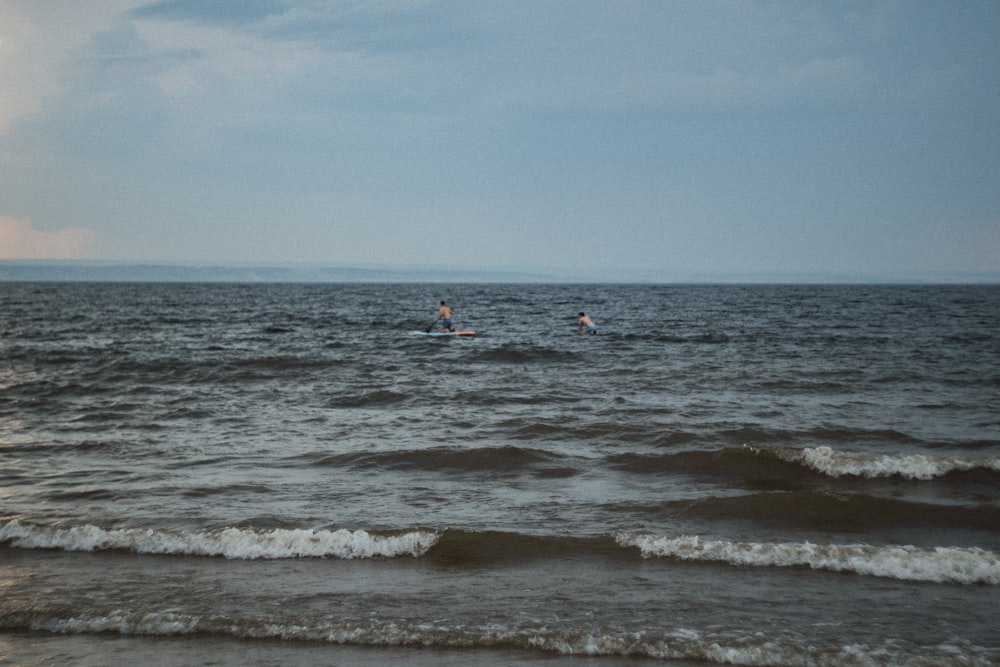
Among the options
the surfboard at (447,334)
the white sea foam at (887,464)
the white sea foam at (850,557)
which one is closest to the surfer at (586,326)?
the surfboard at (447,334)

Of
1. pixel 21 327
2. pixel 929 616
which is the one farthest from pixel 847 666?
pixel 21 327

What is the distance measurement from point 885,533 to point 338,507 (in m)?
6.75

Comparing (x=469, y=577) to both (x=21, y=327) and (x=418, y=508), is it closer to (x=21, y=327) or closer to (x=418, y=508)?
(x=418, y=508)

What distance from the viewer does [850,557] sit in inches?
297

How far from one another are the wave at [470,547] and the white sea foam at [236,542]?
0.04ft

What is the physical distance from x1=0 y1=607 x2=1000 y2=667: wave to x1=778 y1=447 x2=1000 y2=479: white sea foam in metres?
5.79

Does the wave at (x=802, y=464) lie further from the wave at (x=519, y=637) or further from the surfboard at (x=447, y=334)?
the surfboard at (x=447, y=334)

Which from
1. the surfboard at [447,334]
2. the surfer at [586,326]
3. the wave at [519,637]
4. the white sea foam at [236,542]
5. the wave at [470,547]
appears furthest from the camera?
the surfer at [586,326]

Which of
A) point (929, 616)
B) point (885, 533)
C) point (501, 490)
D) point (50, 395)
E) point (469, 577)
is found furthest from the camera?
point (50, 395)

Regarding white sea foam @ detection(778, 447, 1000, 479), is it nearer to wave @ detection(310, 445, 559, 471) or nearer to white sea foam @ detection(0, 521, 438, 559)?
wave @ detection(310, 445, 559, 471)

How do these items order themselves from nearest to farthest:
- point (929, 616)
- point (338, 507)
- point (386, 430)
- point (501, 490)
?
point (929, 616)
point (338, 507)
point (501, 490)
point (386, 430)

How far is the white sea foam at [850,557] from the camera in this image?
285 inches

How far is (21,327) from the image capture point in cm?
4103

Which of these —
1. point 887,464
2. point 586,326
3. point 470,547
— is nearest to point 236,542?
point 470,547
